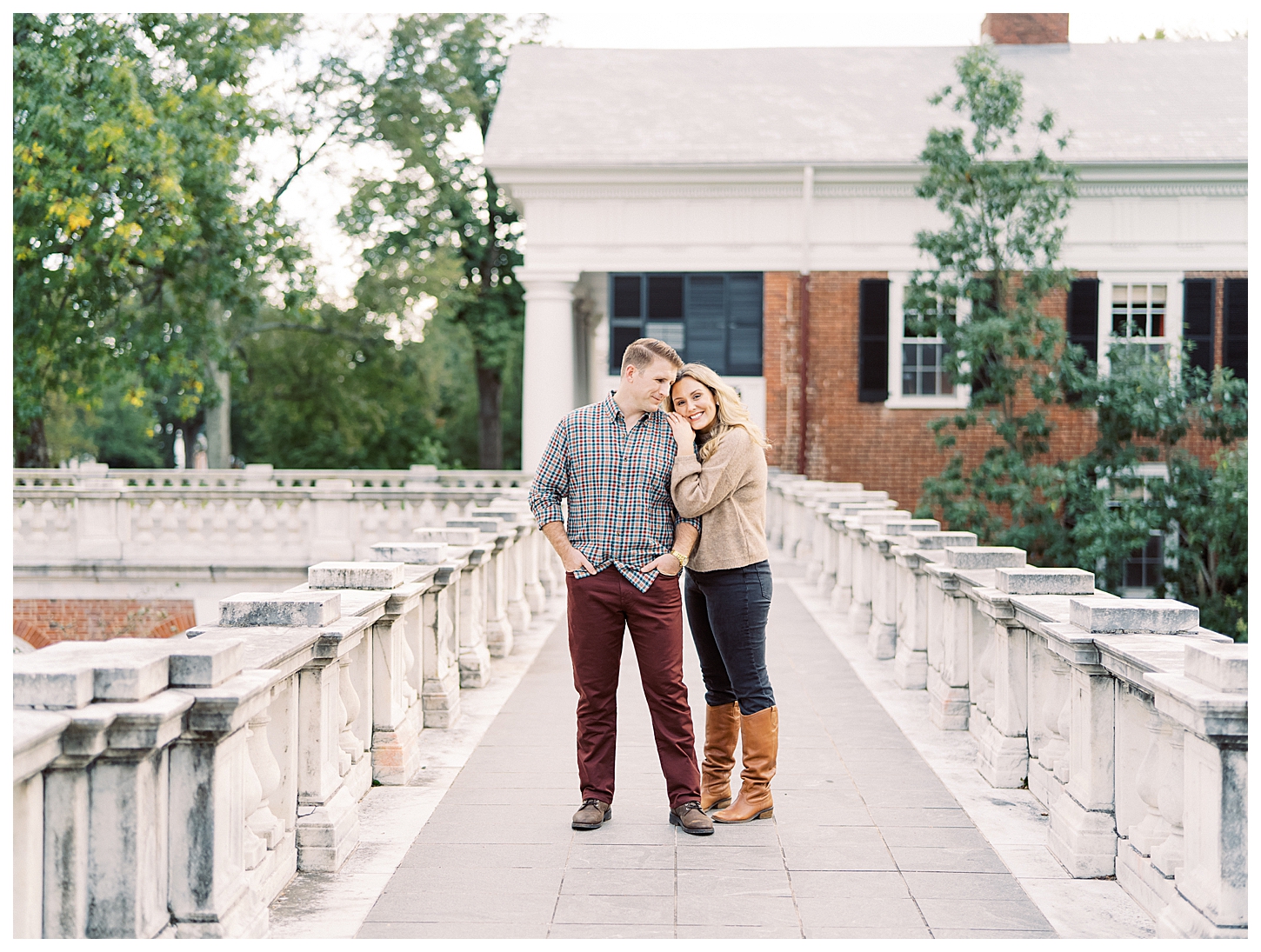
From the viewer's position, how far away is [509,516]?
12664 millimetres

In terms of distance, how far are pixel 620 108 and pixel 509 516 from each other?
17.3 meters

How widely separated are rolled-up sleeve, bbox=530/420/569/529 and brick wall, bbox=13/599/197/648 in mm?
15956

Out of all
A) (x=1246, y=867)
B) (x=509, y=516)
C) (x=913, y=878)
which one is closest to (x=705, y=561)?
(x=913, y=878)

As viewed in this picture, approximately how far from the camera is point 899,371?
87.6 feet

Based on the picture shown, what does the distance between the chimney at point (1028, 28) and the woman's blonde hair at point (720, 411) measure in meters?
28.5

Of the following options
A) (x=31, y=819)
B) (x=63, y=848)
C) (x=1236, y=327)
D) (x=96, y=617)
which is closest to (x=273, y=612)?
(x=63, y=848)

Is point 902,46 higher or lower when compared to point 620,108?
higher

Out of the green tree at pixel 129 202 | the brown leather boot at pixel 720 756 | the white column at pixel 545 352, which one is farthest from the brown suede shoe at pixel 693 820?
the white column at pixel 545 352

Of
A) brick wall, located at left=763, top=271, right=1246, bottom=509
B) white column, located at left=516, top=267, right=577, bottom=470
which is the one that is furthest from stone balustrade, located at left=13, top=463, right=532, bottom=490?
brick wall, located at left=763, top=271, right=1246, bottom=509

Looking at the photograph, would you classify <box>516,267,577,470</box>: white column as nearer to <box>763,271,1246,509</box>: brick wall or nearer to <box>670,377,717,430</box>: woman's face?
<box>763,271,1246,509</box>: brick wall

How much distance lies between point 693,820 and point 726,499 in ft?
4.31

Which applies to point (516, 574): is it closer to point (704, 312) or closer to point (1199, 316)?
point (704, 312)

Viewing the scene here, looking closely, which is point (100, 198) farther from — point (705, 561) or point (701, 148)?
point (705, 561)

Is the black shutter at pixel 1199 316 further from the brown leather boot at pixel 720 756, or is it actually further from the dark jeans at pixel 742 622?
the dark jeans at pixel 742 622
